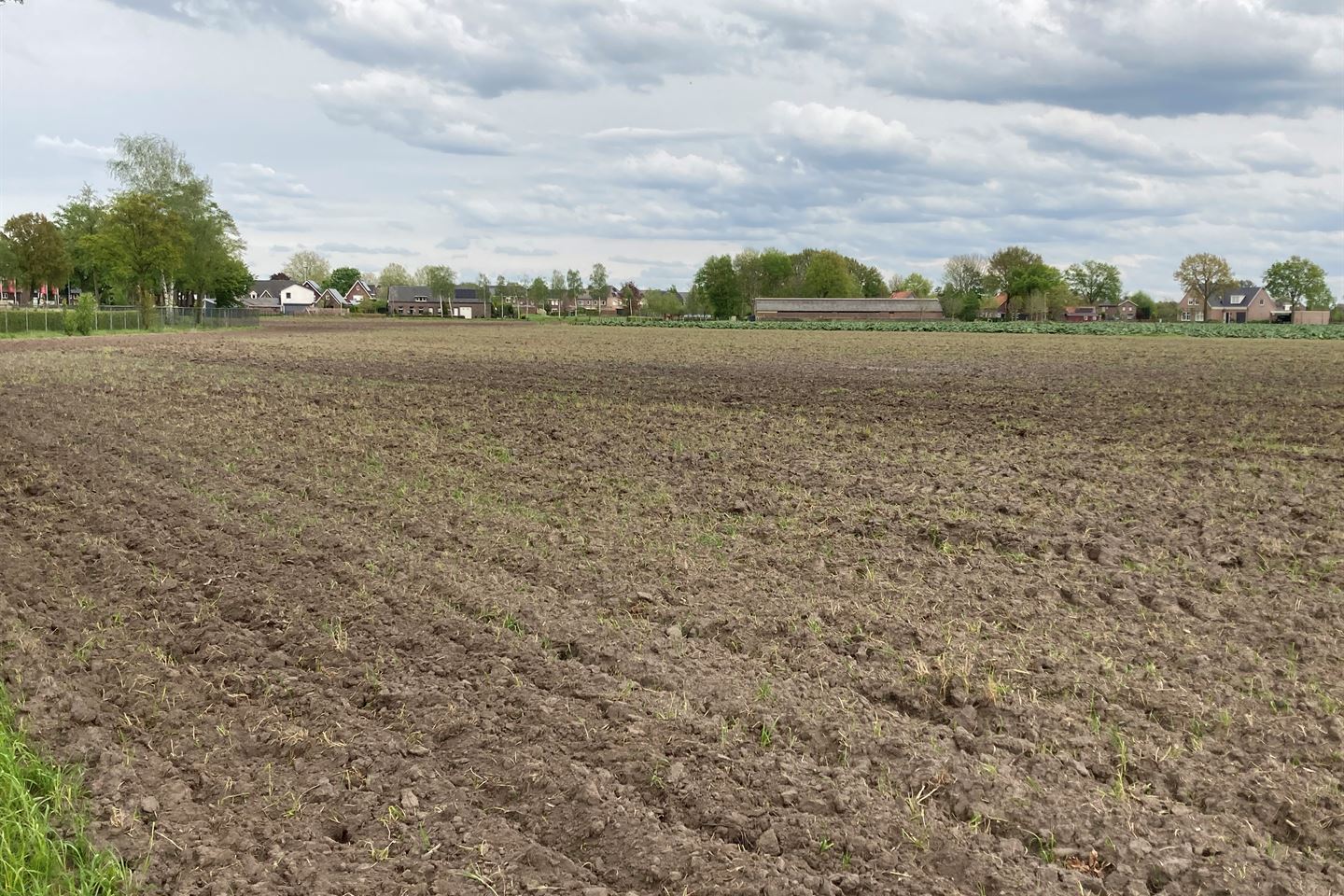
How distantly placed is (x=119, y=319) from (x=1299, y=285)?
154280mm

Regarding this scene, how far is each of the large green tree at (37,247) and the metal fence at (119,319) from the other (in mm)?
7445

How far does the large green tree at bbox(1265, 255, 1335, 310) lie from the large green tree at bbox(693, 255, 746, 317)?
7985 cm

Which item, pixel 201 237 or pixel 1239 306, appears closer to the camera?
pixel 201 237

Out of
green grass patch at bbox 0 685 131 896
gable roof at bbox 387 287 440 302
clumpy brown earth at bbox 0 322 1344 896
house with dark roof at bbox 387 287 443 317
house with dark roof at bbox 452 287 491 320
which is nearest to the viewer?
green grass patch at bbox 0 685 131 896

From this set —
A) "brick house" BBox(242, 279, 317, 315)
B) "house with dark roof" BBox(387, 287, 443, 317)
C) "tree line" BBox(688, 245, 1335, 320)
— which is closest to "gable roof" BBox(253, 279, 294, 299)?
"brick house" BBox(242, 279, 317, 315)

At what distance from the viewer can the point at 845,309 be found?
14112 centimetres

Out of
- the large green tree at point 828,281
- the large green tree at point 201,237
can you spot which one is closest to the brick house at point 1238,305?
the large green tree at point 828,281

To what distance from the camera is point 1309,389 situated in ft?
83.3

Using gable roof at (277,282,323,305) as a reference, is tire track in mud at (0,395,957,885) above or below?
below

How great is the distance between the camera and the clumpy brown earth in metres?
4.49

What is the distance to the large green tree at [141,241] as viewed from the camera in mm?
61500

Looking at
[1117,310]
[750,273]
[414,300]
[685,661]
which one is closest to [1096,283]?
[1117,310]

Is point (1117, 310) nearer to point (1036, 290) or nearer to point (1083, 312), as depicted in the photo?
point (1083, 312)

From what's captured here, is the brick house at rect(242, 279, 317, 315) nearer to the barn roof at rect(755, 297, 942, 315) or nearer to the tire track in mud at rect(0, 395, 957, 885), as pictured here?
the barn roof at rect(755, 297, 942, 315)
